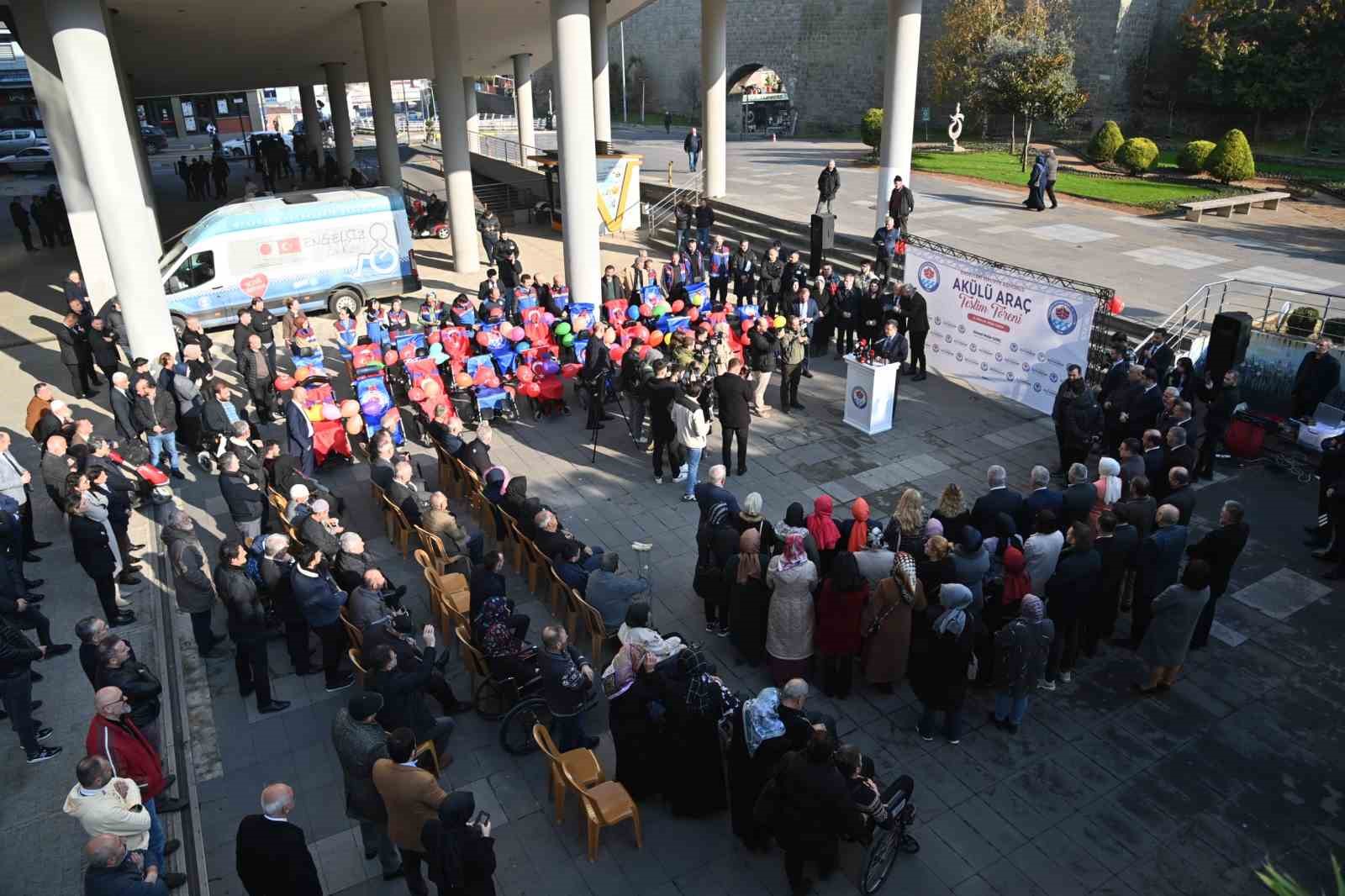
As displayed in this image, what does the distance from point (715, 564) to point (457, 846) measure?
4.05 metres

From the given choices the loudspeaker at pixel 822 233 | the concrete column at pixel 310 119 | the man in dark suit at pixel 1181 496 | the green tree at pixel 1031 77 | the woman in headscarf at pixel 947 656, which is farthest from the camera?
the concrete column at pixel 310 119

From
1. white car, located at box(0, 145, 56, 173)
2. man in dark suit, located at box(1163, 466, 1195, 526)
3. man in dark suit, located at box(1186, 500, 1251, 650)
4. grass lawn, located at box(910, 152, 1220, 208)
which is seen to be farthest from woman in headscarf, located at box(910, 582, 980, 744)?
white car, located at box(0, 145, 56, 173)

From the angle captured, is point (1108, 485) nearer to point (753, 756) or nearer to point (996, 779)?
point (996, 779)

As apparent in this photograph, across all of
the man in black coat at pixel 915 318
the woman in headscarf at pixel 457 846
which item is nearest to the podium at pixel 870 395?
the man in black coat at pixel 915 318

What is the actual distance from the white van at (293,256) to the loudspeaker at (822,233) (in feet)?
28.1

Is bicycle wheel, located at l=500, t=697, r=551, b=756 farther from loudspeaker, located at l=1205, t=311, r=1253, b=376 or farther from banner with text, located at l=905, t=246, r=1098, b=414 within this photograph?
loudspeaker, located at l=1205, t=311, r=1253, b=376

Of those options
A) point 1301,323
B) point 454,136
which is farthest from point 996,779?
point 454,136

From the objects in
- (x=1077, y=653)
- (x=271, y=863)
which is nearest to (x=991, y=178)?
(x=1077, y=653)

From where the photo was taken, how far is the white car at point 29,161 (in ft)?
139

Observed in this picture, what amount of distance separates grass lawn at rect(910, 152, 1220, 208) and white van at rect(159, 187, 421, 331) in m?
18.6

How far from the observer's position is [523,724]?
7.52m

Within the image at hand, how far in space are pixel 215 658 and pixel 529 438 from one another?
567 cm

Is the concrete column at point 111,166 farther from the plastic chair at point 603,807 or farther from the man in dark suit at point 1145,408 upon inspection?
the man in dark suit at point 1145,408

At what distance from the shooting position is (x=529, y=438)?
13.4m
